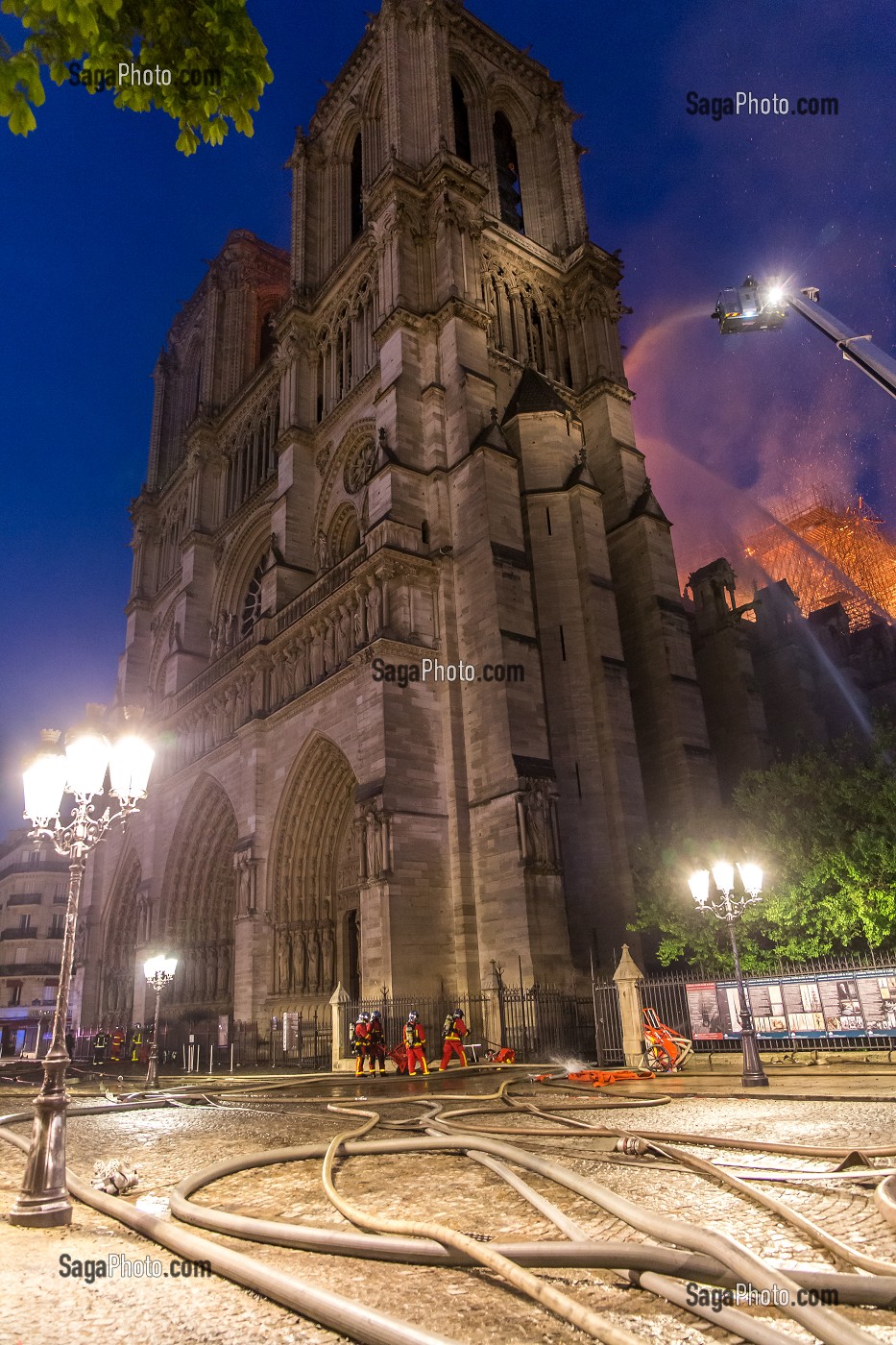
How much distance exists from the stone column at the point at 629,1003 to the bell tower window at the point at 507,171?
82.9ft

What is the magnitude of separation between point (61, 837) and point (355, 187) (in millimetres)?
29988

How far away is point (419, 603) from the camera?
1916 centimetres

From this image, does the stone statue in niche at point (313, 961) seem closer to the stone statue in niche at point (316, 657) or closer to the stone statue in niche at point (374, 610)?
the stone statue in niche at point (316, 657)

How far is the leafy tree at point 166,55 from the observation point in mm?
3885

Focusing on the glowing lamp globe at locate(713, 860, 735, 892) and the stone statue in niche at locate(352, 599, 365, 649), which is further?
the stone statue in niche at locate(352, 599, 365, 649)

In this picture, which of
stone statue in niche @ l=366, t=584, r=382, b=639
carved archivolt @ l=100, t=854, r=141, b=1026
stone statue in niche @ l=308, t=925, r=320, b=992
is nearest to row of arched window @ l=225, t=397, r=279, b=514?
stone statue in niche @ l=366, t=584, r=382, b=639

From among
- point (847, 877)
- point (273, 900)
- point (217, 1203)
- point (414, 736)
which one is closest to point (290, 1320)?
point (217, 1203)

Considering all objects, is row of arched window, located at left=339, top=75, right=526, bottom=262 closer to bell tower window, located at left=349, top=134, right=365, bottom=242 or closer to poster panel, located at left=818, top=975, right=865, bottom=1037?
bell tower window, located at left=349, top=134, right=365, bottom=242

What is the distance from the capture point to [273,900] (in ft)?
67.8

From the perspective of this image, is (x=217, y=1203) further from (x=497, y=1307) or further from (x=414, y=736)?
(x=414, y=736)

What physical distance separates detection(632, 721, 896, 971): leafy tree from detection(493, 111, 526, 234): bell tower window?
22.1m

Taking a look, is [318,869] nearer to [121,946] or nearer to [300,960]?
[300,960]

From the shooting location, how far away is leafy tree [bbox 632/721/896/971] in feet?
44.3
